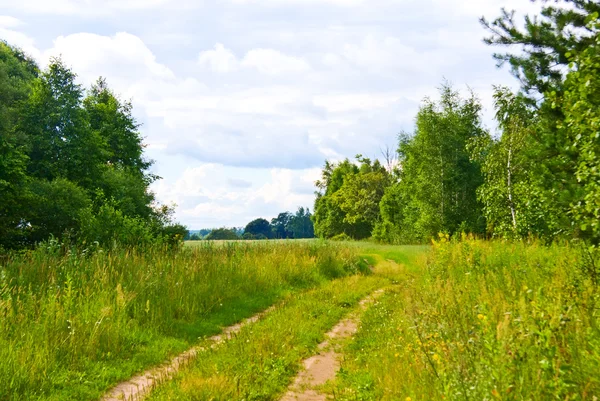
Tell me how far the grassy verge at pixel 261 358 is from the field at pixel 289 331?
27mm

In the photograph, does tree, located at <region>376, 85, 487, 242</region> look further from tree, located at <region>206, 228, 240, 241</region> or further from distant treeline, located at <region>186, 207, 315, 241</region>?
distant treeline, located at <region>186, 207, 315, 241</region>

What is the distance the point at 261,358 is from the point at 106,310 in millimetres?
2809

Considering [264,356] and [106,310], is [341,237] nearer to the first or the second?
[106,310]

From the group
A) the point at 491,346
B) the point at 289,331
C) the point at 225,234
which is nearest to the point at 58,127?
the point at 289,331

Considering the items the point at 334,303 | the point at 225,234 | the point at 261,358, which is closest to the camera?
the point at 261,358

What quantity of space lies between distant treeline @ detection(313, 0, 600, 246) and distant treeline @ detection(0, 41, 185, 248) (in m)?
14.1

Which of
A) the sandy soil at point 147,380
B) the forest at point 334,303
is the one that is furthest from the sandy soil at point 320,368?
the sandy soil at point 147,380

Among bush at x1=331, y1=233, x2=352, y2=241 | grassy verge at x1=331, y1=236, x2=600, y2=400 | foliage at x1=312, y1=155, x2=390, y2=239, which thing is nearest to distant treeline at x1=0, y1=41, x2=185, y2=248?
grassy verge at x1=331, y1=236, x2=600, y2=400

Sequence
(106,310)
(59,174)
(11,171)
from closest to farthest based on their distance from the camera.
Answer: (106,310)
(11,171)
(59,174)

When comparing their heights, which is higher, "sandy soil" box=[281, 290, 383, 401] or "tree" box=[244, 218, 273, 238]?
"tree" box=[244, 218, 273, 238]

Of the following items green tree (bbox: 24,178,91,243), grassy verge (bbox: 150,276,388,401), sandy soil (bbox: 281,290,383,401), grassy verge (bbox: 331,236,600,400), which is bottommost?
sandy soil (bbox: 281,290,383,401)

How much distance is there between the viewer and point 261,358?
693cm

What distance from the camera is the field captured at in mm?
Result: 4035

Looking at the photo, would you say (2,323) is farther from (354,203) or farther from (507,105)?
(354,203)
